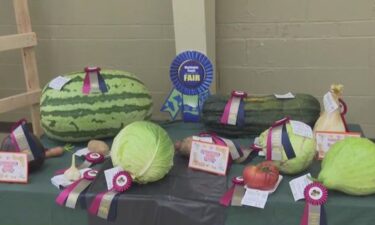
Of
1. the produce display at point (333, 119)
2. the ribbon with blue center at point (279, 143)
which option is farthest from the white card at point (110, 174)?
the produce display at point (333, 119)

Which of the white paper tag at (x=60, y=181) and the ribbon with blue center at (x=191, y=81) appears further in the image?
the ribbon with blue center at (x=191, y=81)

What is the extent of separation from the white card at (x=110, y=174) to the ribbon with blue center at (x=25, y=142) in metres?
0.27

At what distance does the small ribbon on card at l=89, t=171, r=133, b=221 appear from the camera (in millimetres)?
1277

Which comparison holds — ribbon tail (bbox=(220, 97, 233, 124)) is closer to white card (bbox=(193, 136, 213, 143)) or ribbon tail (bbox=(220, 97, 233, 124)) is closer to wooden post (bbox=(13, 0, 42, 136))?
white card (bbox=(193, 136, 213, 143))

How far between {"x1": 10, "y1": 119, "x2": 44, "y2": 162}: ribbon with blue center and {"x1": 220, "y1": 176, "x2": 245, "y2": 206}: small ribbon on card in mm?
651

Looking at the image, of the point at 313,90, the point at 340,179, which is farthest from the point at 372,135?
the point at 340,179

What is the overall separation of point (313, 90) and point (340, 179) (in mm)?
1153

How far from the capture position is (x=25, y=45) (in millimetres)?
2141

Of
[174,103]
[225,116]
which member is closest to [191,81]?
[174,103]

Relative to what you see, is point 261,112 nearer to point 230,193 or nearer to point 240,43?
point 230,193

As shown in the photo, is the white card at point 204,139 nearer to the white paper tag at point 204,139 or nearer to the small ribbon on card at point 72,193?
the white paper tag at point 204,139

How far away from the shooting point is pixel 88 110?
166 cm

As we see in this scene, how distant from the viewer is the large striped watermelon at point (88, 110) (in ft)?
5.46

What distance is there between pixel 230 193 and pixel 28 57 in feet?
4.62
